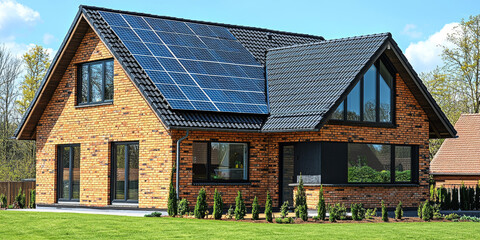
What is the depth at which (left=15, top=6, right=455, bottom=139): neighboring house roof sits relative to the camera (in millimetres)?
23359

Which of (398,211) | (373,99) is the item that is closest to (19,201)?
(373,99)

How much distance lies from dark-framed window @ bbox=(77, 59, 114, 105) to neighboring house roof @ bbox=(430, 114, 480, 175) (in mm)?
17611

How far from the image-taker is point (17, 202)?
29031mm

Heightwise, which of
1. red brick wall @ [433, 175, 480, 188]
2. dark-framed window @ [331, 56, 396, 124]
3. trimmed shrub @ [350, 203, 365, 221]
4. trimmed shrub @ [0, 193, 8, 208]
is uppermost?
dark-framed window @ [331, 56, 396, 124]

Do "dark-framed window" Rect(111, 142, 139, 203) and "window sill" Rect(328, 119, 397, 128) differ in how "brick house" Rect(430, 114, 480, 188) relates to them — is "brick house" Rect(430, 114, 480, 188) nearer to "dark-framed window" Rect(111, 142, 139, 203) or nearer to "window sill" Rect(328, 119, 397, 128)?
"window sill" Rect(328, 119, 397, 128)

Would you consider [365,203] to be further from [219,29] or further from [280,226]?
[219,29]

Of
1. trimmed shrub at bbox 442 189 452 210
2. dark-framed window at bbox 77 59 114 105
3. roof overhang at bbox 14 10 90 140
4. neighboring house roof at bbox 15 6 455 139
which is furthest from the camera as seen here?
trimmed shrub at bbox 442 189 452 210

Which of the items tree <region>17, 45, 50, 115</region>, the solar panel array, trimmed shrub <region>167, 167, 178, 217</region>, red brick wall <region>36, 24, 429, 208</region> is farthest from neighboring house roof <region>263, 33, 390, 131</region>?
tree <region>17, 45, 50, 115</region>

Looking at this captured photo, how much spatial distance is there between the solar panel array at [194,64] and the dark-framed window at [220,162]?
116 centimetres

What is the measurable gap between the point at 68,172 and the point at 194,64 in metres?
5.84

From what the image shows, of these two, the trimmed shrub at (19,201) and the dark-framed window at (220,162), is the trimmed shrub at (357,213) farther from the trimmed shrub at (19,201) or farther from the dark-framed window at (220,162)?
the trimmed shrub at (19,201)

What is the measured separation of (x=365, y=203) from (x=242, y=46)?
25.8ft

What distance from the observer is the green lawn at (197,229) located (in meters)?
16.6

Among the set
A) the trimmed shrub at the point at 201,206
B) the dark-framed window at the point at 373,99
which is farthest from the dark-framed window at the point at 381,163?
the trimmed shrub at the point at 201,206
